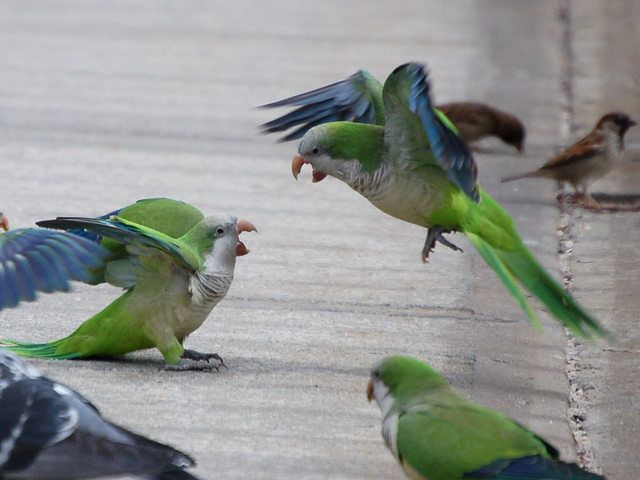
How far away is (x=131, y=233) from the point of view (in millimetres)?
4941

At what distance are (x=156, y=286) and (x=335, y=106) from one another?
4.53 ft

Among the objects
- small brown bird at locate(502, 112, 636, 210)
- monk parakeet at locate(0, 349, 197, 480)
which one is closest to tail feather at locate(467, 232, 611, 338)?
monk parakeet at locate(0, 349, 197, 480)

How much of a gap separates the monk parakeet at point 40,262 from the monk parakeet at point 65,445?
0.65 meters

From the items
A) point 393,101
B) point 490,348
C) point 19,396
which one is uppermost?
point 393,101

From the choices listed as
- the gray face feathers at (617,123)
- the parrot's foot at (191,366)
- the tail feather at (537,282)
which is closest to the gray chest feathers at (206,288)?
the parrot's foot at (191,366)

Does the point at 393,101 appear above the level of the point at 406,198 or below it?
above

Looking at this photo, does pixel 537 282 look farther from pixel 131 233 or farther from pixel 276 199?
pixel 276 199

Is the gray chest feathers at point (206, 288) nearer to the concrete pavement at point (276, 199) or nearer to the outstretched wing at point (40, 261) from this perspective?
the concrete pavement at point (276, 199)

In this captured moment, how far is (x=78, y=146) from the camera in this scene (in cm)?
891

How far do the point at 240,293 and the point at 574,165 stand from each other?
2535 mm

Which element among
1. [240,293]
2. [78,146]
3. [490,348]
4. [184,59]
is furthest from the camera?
[184,59]

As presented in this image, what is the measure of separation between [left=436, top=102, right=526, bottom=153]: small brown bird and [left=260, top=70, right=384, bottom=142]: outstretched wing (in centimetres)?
Result: 282

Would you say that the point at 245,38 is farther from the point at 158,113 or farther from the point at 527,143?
the point at 527,143

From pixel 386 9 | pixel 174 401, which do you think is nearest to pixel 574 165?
pixel 174 401
